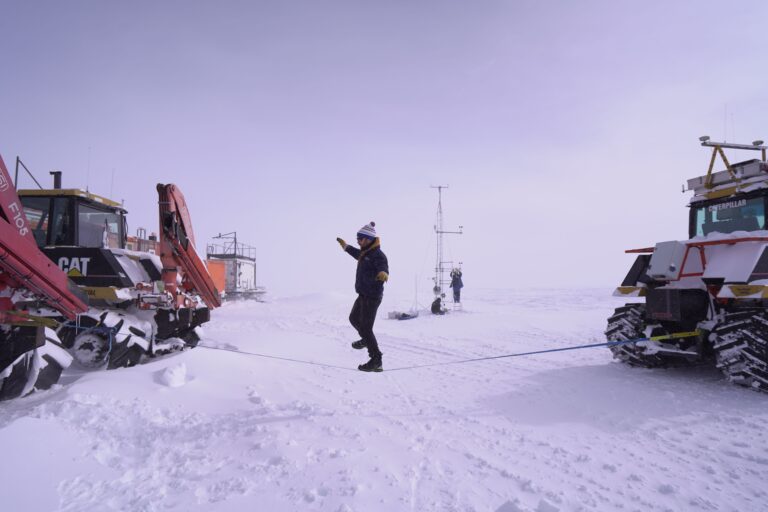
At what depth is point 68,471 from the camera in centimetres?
296

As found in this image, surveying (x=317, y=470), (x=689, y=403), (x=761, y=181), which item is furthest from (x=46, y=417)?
(x=761, y=181)

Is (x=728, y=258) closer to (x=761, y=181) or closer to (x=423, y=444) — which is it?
(x=761, y=181)

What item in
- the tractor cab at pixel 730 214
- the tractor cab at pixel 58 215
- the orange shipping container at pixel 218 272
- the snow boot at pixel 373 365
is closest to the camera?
the snow boot at pixel 373 365

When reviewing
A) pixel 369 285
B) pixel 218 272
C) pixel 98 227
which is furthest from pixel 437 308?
pixel 98 227

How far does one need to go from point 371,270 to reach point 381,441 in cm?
226

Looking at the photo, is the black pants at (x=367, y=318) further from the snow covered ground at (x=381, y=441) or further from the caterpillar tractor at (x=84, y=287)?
the caterpillar tractor at (x=84, y=287)

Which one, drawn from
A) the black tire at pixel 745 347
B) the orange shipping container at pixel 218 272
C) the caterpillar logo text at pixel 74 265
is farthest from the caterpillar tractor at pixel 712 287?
the orange shipping container at pixel 218 272

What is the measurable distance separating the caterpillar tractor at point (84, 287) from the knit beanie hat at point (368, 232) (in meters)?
3.74

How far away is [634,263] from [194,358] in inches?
302

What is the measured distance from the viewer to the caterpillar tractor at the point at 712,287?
4988 millimetres

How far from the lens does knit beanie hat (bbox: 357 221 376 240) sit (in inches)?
209

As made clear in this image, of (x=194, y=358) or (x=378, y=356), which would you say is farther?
(x=194, y=358)

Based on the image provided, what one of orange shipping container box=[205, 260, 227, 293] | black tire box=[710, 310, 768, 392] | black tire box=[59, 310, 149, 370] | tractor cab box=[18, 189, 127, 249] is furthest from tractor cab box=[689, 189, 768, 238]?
orange shipping container box=[205, 260, 227, 293]

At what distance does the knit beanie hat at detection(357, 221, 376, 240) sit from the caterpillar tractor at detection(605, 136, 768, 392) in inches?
167
